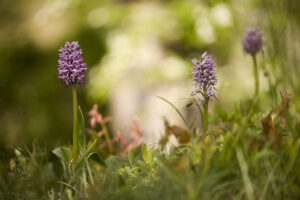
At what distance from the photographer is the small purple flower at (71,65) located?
1294 millimetres

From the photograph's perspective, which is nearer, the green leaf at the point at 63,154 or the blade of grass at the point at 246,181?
the blade of grass at the point at 246,181

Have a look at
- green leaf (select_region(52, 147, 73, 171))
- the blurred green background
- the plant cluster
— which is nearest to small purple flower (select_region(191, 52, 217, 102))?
the plant cluster

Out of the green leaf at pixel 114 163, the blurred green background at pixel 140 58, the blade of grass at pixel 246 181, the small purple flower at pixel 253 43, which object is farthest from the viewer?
the blurred green background at pixel 140 58

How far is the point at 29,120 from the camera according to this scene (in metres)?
4.45

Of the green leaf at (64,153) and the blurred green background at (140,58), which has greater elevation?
the blurred green background at (140,58)

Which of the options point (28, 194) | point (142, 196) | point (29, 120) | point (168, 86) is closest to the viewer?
point (142, 196)

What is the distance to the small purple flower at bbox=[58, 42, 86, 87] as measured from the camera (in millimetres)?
1294

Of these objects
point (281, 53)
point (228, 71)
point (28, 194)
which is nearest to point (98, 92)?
point (228, 71)

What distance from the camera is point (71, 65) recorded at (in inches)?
50.9

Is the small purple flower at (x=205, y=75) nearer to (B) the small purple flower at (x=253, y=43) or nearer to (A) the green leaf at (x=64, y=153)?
(A) the green leaf at (x=64, y=153)

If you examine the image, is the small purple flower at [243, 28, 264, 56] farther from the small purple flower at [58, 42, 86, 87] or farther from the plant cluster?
the small purple flower at [58, 42, 86, 87]

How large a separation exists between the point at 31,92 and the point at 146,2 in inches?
74.9

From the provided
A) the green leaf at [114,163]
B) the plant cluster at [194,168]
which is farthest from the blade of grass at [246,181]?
the green leaf at [114,163]

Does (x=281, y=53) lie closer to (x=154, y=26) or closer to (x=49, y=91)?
(x=154, y=26)
